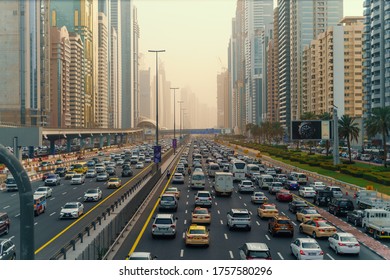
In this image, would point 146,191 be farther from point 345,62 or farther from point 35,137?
point 345,62

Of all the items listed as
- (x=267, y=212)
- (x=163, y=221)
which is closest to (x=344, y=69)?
(x=267, y=212)

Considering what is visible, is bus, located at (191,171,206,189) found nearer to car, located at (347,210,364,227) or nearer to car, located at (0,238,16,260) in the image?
car, located at (347,210,364,227)

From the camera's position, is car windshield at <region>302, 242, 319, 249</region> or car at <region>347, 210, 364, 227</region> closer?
car windshield at <region>302, 242, 319, 249</region>

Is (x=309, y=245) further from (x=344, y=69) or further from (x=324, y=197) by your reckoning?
(x=344, y=69)

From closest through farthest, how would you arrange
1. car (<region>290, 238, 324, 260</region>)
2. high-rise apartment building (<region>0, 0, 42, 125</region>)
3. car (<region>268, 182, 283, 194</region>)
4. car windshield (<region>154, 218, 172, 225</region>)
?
car (<region>290, 238, 324, 260</region>) < car windshield (<region>154, 218, 172, 225</region>) < car (<region>268, 182, 283, 194</region>) < high-rise apartment building (<region>0, 0, 42, 125</region>)

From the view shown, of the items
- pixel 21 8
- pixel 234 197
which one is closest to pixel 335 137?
pixel 234 197

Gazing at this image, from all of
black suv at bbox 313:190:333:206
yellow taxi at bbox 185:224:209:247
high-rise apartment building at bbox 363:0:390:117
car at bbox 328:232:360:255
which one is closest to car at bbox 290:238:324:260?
car at bbox 328:232:360:255
